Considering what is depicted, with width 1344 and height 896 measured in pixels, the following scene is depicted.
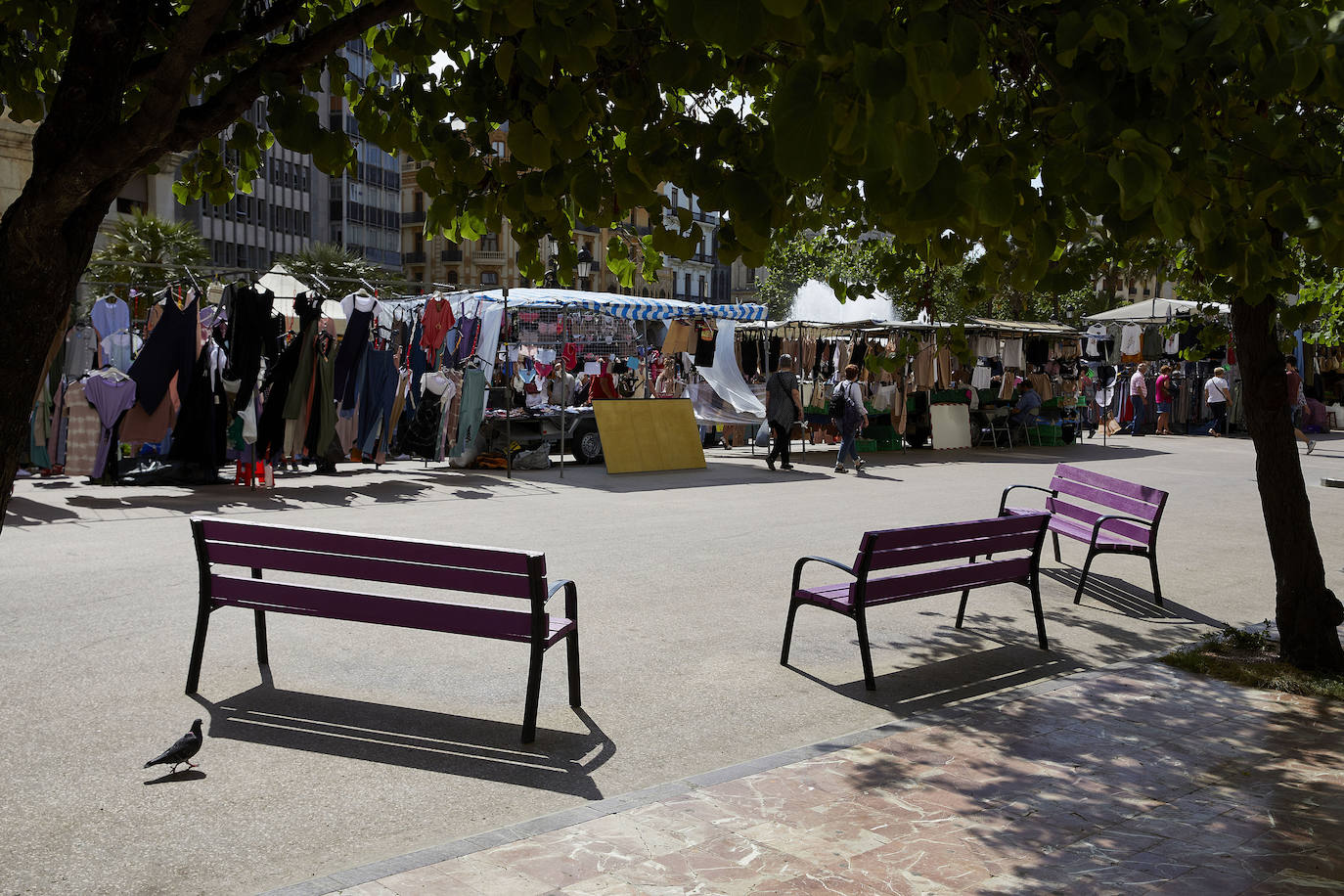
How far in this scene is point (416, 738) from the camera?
5.29 meters

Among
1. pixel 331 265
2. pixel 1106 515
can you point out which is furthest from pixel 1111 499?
pixel 331 265

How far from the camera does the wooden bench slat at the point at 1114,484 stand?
352 inches

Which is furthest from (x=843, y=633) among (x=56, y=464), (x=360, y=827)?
(x=56, y=464)

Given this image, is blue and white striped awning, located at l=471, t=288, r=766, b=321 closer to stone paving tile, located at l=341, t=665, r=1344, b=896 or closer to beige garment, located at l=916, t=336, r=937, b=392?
beige garment, located at l=916, t=336, r=937, b=392

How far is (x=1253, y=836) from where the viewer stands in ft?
13.9

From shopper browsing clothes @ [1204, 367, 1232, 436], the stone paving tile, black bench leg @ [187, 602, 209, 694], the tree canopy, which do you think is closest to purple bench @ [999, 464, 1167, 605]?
the stone paving tile

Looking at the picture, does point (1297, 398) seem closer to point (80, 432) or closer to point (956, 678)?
point (956, 678)

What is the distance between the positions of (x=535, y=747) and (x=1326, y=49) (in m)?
4.00

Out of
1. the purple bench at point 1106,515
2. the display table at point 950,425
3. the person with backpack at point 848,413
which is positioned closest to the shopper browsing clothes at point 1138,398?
the display table at point 950,425

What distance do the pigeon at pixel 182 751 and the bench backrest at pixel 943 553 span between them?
132 inches

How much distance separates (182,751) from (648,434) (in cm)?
1378

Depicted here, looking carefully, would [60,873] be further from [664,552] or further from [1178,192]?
[664,552]

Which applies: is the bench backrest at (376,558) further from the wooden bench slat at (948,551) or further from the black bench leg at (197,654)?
the wooden bench slat at (948,551)

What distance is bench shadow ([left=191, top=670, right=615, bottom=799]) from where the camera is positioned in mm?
4910
